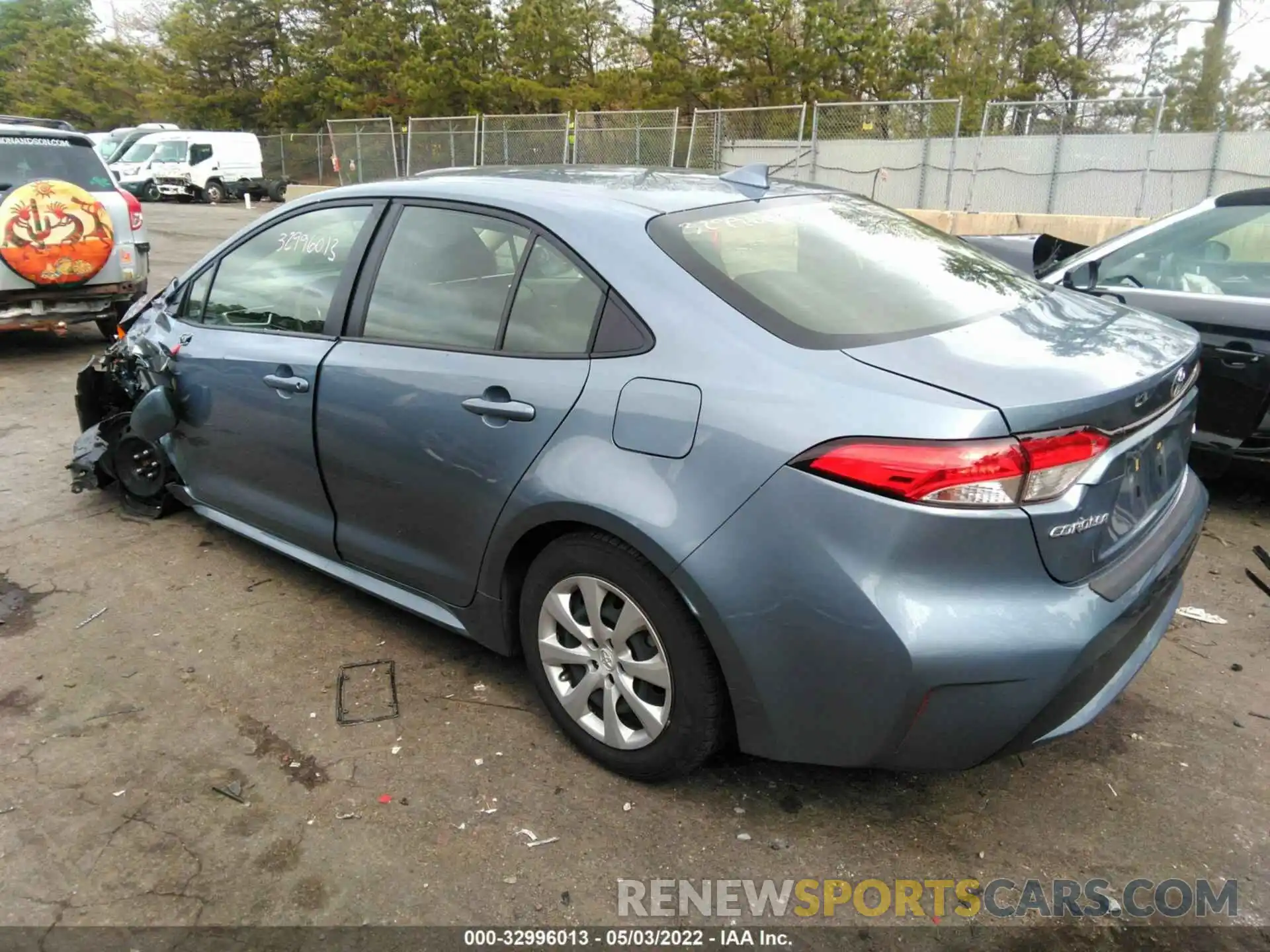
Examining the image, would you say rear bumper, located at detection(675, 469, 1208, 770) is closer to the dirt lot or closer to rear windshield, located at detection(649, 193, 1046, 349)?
the dirt lot

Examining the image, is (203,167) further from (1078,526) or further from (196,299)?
(1078,526)

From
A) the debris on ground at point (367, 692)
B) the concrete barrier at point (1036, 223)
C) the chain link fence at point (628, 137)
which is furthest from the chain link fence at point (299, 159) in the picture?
the debris on ground at point (367, 692)

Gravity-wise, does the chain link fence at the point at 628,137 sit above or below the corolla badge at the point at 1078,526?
above

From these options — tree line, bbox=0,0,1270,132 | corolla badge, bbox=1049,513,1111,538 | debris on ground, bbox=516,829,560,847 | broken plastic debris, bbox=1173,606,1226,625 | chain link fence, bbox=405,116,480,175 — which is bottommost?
debris on ground, bbox=516,829,560,847

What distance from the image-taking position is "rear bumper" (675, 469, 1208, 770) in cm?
201

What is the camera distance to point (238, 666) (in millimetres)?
3303

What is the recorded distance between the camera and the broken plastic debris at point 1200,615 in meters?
3.55

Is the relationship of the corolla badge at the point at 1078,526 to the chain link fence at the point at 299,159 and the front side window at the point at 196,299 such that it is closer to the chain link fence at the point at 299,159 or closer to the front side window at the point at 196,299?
the front side window at the point at 196,299

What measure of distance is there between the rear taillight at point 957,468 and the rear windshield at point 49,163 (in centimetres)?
785

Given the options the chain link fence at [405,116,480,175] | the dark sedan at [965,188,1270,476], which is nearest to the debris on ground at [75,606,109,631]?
the dark sedan at [965,188,1270,476]

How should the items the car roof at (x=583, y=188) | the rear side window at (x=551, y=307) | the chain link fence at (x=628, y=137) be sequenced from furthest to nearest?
1. the chain link fence at (x=628, y=137)
2. the car roof at (x=583, y=188)
3. the rear side window at (x=551, y=307)

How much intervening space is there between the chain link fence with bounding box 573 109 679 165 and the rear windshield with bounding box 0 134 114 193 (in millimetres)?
12435

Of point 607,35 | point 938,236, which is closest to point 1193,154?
point 938,236

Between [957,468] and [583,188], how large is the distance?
158 centimetres
